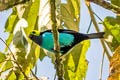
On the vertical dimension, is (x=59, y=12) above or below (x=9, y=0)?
below

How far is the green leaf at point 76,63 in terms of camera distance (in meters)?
3.24

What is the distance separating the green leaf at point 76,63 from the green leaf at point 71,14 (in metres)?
0.23

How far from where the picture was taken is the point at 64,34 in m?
3.28

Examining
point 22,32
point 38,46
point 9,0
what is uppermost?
point 9,0

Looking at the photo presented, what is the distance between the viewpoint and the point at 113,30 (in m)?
3.11

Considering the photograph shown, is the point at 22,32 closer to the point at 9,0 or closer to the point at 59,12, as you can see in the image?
the point at 59,12

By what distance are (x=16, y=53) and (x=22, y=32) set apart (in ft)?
0.64

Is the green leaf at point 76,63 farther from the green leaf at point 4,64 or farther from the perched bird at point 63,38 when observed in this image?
the green leaf at point 4,64

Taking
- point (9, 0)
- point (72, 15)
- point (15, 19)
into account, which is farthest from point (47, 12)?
point (9, 0)

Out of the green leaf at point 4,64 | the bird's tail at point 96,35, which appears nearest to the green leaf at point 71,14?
the bird's tail at point 96,35

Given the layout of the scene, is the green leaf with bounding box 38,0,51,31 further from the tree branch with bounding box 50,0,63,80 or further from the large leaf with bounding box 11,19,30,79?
the tree branch with bounding box 50,0,63,80

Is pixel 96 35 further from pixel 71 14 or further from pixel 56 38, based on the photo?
pixel 56 38

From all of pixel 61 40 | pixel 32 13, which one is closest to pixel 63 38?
pixel 61 40

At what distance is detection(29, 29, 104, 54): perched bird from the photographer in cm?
317
